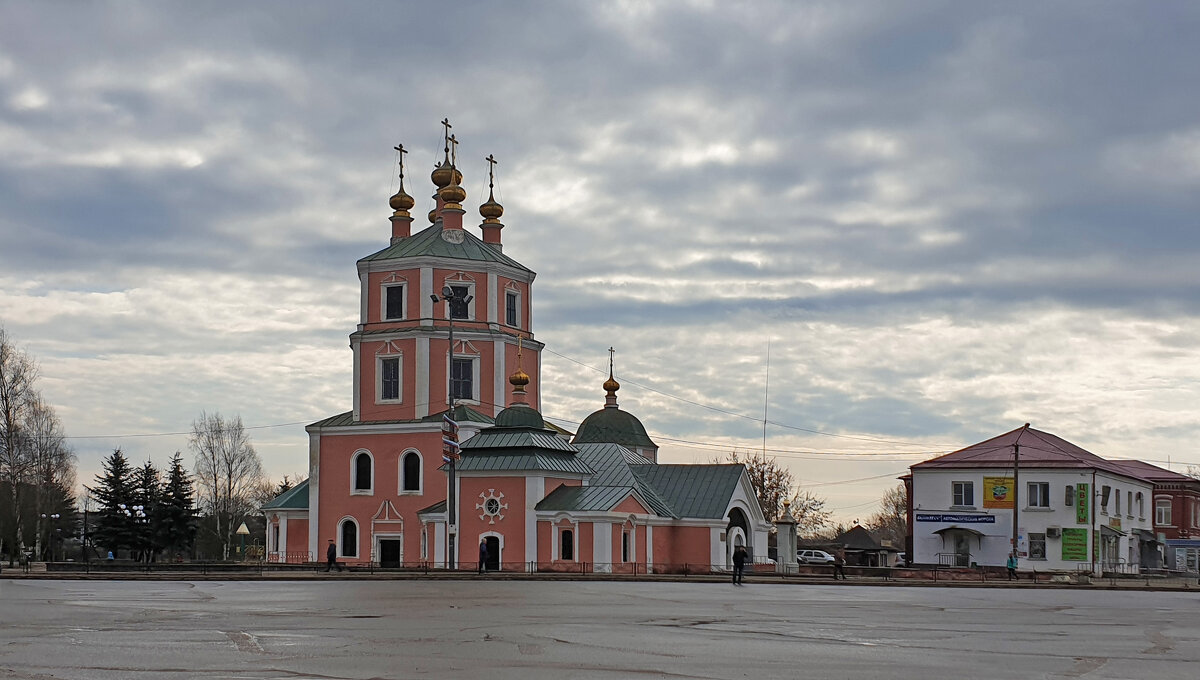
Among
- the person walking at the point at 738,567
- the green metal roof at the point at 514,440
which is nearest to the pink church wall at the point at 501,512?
the green metal roof at the point at 514,440

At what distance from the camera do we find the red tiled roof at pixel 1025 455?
6125cm

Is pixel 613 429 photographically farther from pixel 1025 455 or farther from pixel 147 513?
pixel 147 513

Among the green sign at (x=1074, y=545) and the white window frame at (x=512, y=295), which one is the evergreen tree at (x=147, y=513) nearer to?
the white window frame at (x=512, y=295)

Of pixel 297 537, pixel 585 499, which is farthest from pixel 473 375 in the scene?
pixel 297 537

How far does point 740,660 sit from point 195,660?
4.87 m

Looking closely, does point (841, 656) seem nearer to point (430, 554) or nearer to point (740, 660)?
point (740, 660)

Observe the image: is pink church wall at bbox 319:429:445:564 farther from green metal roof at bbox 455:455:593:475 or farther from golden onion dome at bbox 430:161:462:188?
golden onion dome at bbox 430:161:462:188

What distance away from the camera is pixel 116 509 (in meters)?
70.2

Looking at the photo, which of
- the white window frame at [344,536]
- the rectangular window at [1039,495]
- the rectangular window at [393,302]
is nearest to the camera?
the white window frame at [344,536]

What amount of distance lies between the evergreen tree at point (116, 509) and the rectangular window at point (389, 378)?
60.4 feet

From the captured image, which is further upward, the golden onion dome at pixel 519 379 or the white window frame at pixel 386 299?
the white window frame at pixel 386 299

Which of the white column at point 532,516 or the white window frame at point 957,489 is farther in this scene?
the white window frame at point 957,489

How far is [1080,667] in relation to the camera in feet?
40.5

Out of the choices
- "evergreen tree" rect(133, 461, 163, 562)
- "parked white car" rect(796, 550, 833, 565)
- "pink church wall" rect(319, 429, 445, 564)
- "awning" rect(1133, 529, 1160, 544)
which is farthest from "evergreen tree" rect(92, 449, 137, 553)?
"awning" rect(1133, 529, 1160, 544)
